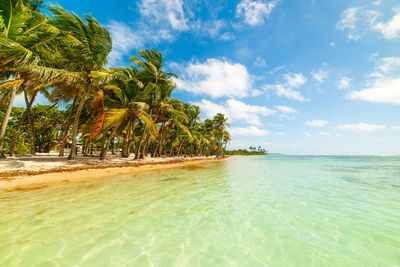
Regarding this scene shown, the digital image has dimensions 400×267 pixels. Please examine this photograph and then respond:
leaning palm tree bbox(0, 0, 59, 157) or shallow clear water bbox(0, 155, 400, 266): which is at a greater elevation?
leaning palm tree bbox(0, 0, 59, 157)

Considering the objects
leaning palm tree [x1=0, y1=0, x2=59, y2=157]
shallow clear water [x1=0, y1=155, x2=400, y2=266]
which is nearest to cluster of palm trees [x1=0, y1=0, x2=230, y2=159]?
leaning palm tree [x1=0, y1=0, x2=59, y2=157]

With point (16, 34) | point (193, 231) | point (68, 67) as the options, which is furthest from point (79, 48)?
point (193, 231)

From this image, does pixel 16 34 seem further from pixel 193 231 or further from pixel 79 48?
pixel 193 231

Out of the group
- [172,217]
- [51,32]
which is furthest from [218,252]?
[51,32]

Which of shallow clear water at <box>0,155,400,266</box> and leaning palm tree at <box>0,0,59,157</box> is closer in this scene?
shallow clear water at <box>0,155,400,266</box>

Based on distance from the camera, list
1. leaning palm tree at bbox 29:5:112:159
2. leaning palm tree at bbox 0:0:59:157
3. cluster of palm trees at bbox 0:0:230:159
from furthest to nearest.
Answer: leaning palm tree at bbox 29:5:112:159
cluster of palm trees at bbox 0:0:230:159
leaning palm tree at bbox 0:0:59:157

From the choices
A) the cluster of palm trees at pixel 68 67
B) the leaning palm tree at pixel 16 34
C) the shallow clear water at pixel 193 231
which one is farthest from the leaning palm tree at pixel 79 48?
the shallow clear water at pixel 193 231

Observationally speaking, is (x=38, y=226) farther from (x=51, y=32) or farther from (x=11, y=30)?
(x=51, y=32)

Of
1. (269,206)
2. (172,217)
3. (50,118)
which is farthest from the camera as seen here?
(50,118)

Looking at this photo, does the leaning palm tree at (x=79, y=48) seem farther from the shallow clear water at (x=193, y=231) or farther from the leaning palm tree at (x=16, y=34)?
the shallow clear water at (x=193, y=231)

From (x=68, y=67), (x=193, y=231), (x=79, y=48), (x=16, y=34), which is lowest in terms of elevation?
(x=193, y=231)

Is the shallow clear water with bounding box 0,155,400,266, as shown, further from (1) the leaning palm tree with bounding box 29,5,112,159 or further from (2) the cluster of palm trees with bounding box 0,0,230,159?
(1) the leaning palm tree with bounding box 29,5,112,159

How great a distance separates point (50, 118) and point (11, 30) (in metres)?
19.4

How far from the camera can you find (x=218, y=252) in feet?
8.82
